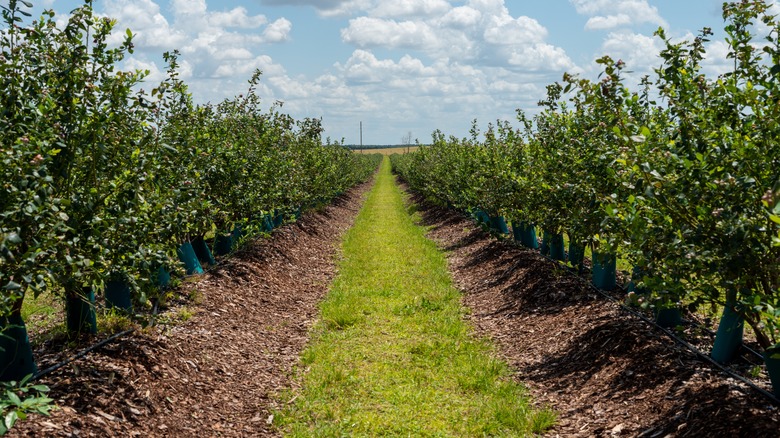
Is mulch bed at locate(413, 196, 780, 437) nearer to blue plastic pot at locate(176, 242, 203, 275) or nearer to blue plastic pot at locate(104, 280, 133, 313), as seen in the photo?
blue plastic pot at locate(176, 242, 203, 275)

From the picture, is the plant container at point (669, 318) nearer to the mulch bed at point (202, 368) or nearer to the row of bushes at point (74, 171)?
the mulch bed at point (202, 368)

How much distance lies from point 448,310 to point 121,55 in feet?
21.1

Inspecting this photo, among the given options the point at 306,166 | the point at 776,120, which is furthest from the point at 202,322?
the point at 306,166

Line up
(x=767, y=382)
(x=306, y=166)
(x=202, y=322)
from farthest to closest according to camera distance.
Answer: (x=306, y=166), (x=202, y=322), (x=767, y=382)

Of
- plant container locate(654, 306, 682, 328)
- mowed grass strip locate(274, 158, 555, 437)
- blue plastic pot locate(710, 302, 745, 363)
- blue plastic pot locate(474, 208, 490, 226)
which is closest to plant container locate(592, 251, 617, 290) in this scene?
plant container locate(654, 306, 682, 328)

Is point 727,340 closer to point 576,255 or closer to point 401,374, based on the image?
point 401,374

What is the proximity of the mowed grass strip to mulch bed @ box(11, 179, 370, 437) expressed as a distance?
392mm

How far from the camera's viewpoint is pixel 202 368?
6711 millimetres

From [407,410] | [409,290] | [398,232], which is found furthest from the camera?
[398,232]

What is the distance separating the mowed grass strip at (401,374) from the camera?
595 centimetres

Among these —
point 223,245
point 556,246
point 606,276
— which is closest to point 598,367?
point 606,276

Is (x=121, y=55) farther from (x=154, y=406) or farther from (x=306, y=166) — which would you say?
(x=306, y=166)

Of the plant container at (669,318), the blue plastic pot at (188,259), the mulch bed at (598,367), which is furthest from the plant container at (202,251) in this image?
the plant container at (669,318)

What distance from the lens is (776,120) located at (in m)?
4.50
